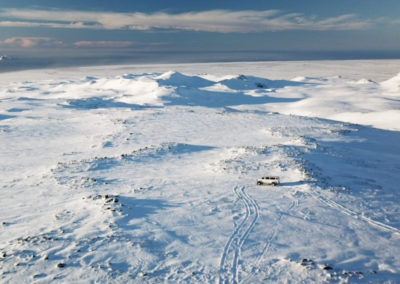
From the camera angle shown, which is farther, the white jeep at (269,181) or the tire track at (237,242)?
the white jeep at (269,181)

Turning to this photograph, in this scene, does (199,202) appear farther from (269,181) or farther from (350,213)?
(350,213)

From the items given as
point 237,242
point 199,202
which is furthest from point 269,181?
point 237,242

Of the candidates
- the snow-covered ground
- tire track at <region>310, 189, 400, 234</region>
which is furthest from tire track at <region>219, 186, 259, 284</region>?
tire track at <region>310, 189, 400, 234</region>

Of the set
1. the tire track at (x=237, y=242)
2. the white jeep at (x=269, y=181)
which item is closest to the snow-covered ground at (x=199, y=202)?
the tire track at (x=237, y=242)

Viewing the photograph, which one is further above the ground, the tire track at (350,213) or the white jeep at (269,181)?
the white jeep at (269,181)

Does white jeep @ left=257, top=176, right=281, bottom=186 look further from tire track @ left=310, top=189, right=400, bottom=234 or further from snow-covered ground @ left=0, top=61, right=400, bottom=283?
tire track @ left=310, top=189, right=400, bottom=234

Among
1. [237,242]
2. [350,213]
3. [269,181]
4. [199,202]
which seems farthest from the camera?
[269,181]

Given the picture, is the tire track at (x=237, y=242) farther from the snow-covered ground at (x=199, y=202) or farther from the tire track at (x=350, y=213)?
the tire track at (x=350, y=213)
